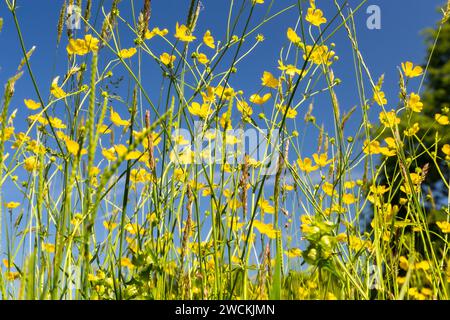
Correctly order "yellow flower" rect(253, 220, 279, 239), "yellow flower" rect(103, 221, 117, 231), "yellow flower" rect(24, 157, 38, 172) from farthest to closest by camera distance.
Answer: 1. "yellow flower" rect(24, 157, 38, 172)
2. "yellow flower" rect(103, 221, 117, 231)
3. "yellow flower" rect(253, 220, 279, 239)

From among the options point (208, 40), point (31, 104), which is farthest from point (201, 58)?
point (31, 104)

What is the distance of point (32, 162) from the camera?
159cm

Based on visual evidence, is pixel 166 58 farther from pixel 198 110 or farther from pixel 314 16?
pixel 314 16

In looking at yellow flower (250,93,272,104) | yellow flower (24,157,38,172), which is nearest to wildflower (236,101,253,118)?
yellow flower (250,93,272,104)

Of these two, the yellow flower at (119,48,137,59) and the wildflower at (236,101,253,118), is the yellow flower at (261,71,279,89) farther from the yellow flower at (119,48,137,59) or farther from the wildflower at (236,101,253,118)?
the yellow flower at (119,48,137,59)

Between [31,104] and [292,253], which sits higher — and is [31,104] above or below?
above

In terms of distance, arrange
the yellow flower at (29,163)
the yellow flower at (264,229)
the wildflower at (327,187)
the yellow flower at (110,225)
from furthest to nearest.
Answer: the wildflower at (327,187) < the yellow flower at (29,163) < the yellow flower at (110,225) < the yellow flower at (264,229)

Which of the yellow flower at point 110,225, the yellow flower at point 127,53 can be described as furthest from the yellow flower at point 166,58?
the yellow flower at point 110,225

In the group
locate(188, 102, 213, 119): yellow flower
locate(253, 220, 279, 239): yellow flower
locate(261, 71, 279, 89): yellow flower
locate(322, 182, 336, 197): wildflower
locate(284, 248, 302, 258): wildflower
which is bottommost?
locate(284, 248, 302, 258): wildflower

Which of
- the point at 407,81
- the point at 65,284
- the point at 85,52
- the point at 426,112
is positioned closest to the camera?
the point at 65,284

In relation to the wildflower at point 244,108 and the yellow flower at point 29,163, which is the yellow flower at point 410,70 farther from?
the yellow flower at point 29,163
